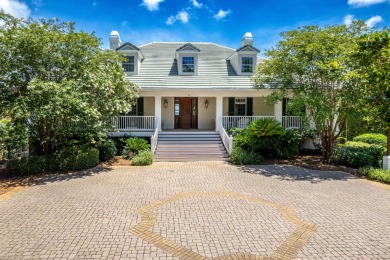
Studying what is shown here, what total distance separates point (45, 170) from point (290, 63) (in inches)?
487

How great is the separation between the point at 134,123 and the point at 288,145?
10003 mm

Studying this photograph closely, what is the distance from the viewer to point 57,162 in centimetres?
1056

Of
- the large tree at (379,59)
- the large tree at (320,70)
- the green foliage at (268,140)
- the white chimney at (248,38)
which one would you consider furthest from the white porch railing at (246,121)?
the large tree at (379,59)

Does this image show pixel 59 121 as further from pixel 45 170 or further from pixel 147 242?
pixel 147 242

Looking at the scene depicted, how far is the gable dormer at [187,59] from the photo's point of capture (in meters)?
17.2

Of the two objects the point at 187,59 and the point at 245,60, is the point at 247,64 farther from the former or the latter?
the point at 187,59

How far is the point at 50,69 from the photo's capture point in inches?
396

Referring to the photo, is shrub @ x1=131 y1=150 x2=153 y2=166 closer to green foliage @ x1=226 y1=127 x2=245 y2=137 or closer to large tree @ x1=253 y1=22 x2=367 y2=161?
green foliage @ x1=226 y1=127 x2=245 y2=137

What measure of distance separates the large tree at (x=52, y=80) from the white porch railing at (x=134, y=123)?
4369 millimetres

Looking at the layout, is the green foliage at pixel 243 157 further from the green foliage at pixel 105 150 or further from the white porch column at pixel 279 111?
the green foliage at pixel 105 150

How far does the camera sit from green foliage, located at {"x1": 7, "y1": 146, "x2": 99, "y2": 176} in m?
10.1

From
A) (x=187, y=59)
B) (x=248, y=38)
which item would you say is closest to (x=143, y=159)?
(x=187, y=59)

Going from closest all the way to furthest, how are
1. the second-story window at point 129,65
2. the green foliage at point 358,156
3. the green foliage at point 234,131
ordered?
the green foliage at point 358,156 < the green foliage at point 234,131 < the second-story window at point 129,65

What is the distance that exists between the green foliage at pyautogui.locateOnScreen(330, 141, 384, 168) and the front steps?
5790mm
